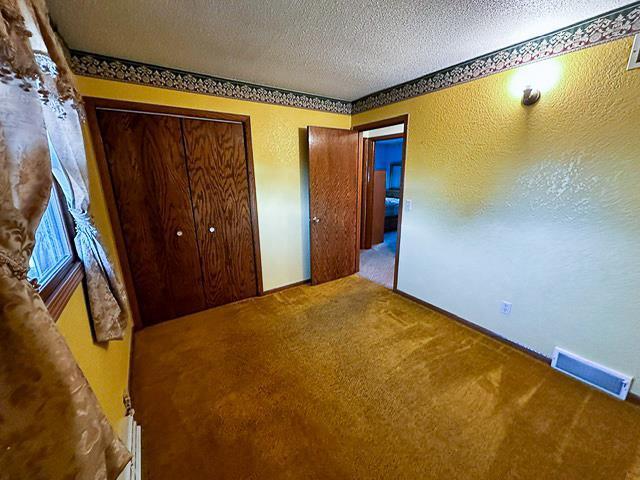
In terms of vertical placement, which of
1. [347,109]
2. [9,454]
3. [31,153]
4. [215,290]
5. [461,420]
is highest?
[347,109]

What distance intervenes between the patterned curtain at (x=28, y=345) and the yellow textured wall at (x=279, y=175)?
1.77 m

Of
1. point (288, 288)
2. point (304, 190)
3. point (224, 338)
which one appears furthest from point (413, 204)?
point (224, 338)

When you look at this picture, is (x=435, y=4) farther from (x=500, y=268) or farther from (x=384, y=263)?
(x=384, y=263)

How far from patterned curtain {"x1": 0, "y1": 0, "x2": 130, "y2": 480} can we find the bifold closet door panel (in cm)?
149

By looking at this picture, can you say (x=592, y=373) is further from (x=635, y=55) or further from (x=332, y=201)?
(x=332, y=201)

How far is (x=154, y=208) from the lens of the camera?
2.19m

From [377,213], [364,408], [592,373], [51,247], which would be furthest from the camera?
[377,213]

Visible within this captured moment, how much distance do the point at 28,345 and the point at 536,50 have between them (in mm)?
2781

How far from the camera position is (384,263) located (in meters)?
3.90

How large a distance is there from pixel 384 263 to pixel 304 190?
1780 mm

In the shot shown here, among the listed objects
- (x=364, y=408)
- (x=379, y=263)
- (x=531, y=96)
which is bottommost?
(x=364, y=408)

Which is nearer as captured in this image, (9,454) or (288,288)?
(9,454)

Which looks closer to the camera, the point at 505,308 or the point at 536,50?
the point at 536,50

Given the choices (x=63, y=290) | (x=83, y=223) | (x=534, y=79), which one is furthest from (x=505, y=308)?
(x=83, y=223)
